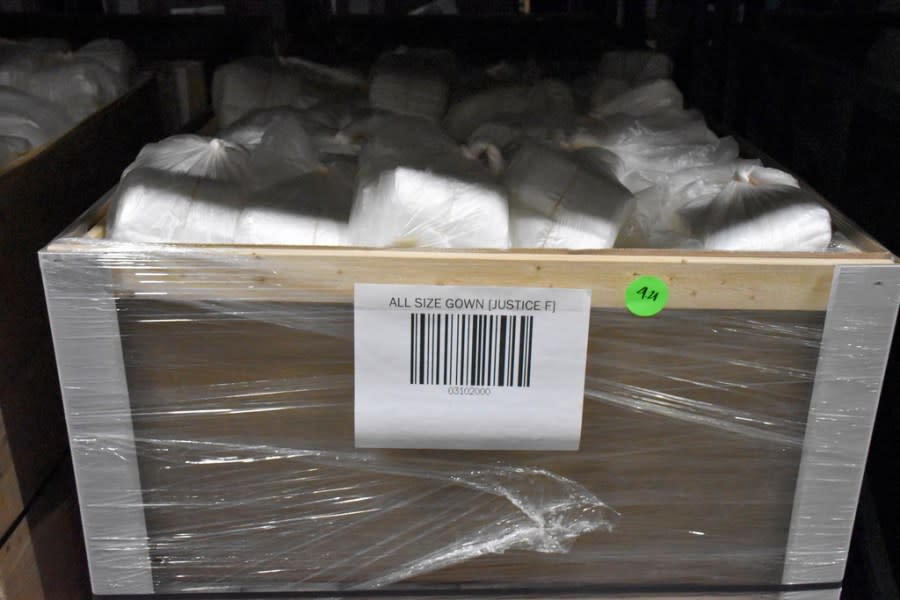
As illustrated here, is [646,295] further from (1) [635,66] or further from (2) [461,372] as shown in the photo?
(1) [635,66]

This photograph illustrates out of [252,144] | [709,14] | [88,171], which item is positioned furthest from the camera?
[709,14]

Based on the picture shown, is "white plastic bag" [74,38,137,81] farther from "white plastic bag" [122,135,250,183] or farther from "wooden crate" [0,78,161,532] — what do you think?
"white plastic bag" [122,135,250,183]

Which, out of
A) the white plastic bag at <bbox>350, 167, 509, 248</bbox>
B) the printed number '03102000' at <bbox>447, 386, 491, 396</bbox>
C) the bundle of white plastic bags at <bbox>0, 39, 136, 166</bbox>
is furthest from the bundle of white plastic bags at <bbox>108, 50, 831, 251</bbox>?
the bundle of white plastic bags at <bbox>0, 39, 136, 166</bbox>

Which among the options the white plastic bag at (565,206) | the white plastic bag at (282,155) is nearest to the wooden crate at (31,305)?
the white plastic bag at (282,155)

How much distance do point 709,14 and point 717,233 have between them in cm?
98

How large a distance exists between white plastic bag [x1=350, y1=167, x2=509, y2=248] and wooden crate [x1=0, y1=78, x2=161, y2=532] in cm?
37

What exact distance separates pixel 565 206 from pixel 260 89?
1.79ft

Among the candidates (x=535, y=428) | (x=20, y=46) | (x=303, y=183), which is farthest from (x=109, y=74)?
(x=535, y=428)

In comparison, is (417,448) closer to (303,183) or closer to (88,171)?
(303,183)

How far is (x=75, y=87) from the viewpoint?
44.8 inches

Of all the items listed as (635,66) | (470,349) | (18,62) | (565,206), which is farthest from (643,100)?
(18,62)

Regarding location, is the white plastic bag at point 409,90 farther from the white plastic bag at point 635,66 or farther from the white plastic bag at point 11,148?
the white plastic bag at point 11,148

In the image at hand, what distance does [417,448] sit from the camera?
0.75 m

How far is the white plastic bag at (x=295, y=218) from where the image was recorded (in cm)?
72
